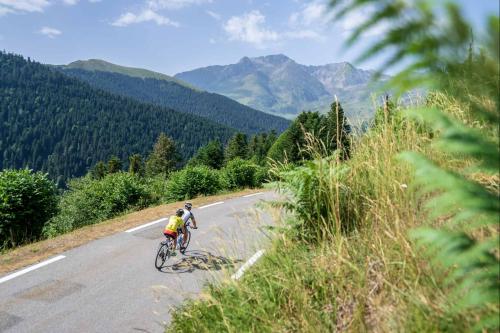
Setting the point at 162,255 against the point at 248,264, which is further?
the point at 162,255

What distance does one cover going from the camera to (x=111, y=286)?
840cm

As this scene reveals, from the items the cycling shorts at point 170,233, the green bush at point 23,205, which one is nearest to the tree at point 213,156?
the green bush at point 23,205

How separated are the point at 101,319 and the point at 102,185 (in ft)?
53.6

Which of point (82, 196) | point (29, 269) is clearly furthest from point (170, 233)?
point (82, 196)

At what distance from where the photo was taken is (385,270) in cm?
296

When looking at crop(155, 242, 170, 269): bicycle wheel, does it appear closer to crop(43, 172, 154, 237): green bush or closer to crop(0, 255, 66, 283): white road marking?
crop(0, 255, 66, 283): white road marking

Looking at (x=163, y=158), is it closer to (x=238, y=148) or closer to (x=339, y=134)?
(x=238, y=148)

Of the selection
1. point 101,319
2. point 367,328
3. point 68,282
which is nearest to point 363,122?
point 367,328

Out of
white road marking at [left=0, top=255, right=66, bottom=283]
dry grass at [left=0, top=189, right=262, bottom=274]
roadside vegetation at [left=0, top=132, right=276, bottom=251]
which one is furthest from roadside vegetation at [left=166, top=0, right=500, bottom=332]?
roadside vegetation at [left=0, top=132, right=276, bottom=251]

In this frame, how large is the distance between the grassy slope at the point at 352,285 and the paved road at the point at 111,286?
600mm

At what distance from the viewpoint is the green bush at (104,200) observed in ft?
65.6

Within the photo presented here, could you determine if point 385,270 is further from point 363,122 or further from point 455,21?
point 363,122

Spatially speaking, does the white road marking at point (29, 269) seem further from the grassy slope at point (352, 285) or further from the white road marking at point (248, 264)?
the white road marking at point (248, 264)

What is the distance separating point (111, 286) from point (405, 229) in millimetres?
7175
